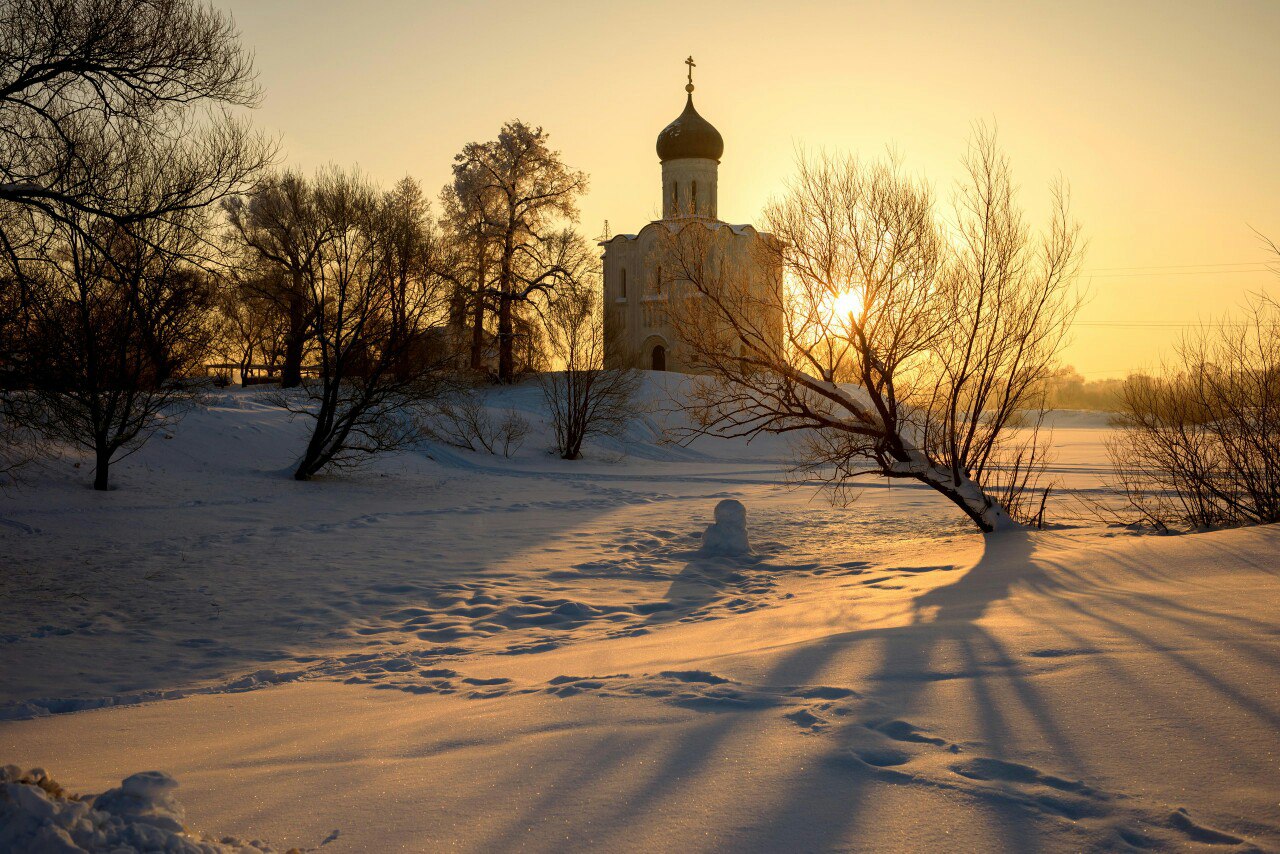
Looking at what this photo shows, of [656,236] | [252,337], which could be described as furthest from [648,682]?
[252,337]

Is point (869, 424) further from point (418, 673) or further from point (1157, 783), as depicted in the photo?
point (1157, 783)

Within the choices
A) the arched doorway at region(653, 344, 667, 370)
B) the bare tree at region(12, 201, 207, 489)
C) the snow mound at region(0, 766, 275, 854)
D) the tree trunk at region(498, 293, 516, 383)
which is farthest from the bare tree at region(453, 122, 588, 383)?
the snow mound at region(0, 766, 275, 854)

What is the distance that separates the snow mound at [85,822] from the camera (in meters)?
2.24

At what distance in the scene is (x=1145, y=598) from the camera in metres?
6.31

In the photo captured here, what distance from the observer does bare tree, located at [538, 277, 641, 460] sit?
89.2 ft

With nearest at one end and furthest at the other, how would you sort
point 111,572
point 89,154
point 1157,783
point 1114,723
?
1. point 1157,783
2. point 1114,723
3. point 89,154
4. point 111,572

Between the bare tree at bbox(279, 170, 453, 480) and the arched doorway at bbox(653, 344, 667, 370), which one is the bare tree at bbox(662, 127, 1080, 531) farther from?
the arched doorway at bbox(653, 344, 667, 370)

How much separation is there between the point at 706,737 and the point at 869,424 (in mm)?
8813

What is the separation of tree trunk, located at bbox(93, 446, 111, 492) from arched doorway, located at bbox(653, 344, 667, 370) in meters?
31.5

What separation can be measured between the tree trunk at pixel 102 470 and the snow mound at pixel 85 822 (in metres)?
13.3

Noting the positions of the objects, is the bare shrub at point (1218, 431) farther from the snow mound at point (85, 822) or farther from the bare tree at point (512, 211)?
the bare tree at point (512, 211)

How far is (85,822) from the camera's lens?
232 cm

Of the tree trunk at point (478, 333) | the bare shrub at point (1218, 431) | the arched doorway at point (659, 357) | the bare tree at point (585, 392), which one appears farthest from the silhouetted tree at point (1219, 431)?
the arched doorway at point (659, 357)

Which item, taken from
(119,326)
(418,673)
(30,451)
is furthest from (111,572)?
(30,451)
